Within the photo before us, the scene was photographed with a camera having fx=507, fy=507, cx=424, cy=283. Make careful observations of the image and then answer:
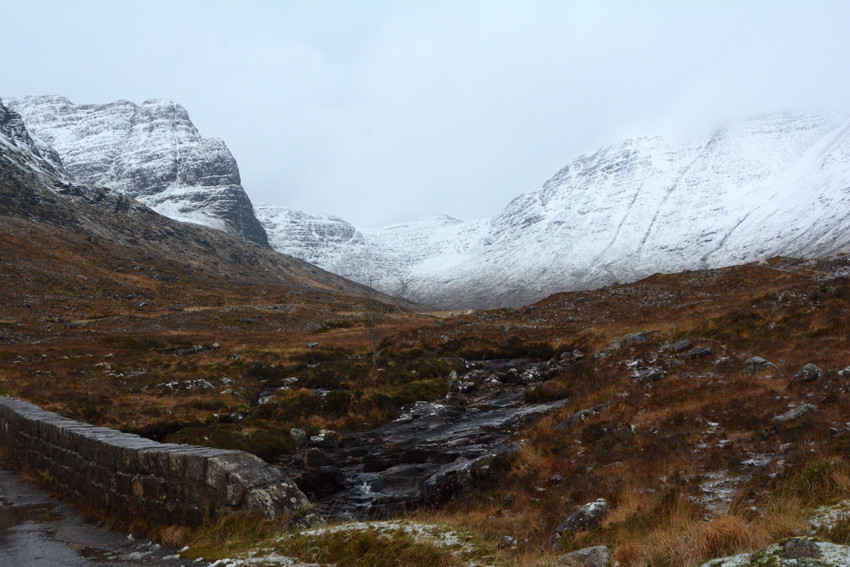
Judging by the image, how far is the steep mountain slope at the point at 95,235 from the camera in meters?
96.6

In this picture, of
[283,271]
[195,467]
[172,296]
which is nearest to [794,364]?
[195,467]

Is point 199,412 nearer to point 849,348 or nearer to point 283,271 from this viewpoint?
point 849,348

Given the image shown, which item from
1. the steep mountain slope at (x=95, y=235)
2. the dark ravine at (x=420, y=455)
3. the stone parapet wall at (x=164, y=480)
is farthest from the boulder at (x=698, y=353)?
the steep mountain slope at (x=95, y=235)

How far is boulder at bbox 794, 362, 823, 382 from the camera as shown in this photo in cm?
1285

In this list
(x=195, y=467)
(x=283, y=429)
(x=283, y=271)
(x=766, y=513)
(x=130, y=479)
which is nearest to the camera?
(x=766, y=513)

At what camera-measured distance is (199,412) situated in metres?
22.0

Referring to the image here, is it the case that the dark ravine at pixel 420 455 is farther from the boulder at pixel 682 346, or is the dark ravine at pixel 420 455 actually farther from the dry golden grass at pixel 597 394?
the boulder at pixel 682 346

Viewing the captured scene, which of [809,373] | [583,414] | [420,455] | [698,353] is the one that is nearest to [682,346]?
[698,353]

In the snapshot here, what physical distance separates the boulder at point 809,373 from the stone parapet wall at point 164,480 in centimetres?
1259

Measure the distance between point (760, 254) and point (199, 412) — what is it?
206395mm

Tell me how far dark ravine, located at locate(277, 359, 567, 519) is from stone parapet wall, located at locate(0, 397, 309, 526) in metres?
2.56

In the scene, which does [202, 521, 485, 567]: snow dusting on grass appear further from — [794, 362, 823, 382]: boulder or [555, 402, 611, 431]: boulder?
[794, 362, 823, 382]: boulder

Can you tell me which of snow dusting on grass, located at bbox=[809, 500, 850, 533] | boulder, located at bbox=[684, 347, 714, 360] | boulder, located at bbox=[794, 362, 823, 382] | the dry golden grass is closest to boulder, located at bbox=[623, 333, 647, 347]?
the dry golden grass

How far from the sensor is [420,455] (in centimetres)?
1673
